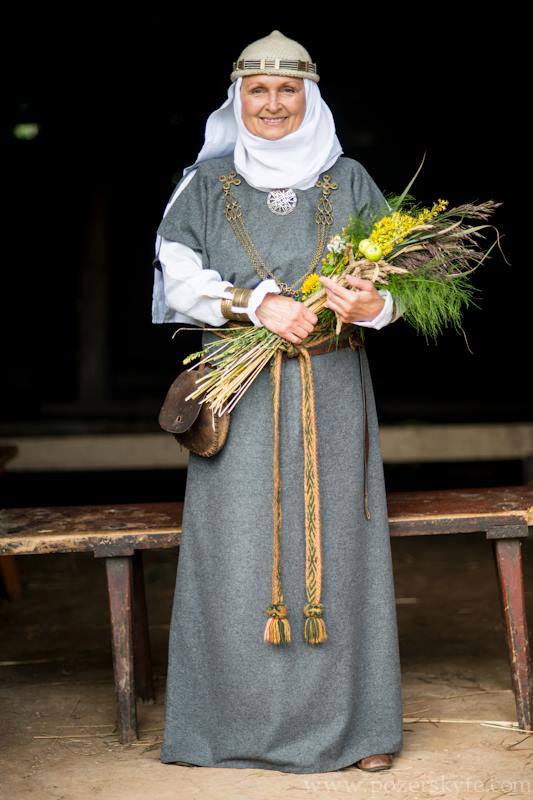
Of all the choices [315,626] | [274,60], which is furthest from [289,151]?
[315,626]

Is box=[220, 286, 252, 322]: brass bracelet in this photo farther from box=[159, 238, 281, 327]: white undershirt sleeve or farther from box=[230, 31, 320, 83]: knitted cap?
box=[230, 31, 320, 83]: knitted cap

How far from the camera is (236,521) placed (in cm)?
321

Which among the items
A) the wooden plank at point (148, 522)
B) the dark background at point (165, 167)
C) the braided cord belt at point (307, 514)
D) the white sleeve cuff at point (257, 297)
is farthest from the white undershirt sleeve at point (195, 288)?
the dark background at point (165, 167)

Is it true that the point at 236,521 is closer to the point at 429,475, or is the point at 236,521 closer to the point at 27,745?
the point at 27,745

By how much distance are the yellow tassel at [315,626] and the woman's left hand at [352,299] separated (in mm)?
807

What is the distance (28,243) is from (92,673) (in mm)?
7408

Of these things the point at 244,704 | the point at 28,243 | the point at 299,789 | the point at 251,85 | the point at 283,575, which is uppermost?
the point at 28,243

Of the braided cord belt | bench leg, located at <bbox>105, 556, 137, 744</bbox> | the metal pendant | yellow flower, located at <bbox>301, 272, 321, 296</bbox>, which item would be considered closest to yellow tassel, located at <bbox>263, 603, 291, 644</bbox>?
the braided cord belt

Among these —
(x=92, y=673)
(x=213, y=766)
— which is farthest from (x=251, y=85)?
(x=92, y=673)

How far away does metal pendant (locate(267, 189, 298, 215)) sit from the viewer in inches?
128

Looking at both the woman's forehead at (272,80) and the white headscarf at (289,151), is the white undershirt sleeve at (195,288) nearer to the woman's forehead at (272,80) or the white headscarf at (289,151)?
the white headscarf at (289,151)

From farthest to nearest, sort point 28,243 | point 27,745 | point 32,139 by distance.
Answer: point 28,243
point 32,139
point 27,745

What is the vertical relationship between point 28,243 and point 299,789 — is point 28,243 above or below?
above

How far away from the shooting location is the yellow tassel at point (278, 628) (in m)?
3.12
